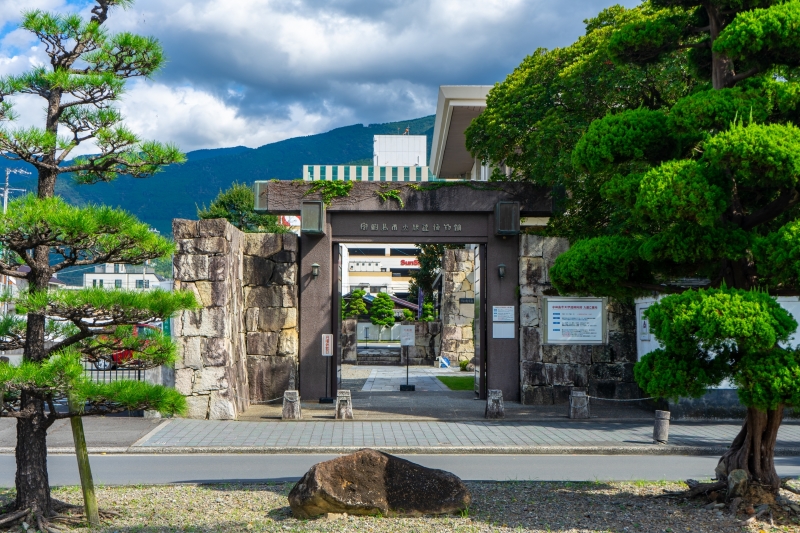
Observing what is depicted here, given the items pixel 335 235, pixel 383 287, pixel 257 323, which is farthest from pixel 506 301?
pixel 383 287

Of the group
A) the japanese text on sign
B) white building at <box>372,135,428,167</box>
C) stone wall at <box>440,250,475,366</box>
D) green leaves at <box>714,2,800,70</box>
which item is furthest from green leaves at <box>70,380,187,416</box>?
white building at <box>372,135,428,167</box>

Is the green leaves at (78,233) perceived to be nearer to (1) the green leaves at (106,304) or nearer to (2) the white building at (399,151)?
(1) the green leaves at (106,304)

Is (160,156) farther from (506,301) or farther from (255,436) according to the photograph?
(506,301)

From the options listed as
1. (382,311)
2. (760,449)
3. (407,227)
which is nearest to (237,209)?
(382,311)

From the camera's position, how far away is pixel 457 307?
32.7m

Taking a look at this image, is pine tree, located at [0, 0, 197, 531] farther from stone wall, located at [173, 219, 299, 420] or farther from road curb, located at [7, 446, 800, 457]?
stone wall, located at [173, 219, 299, 420]

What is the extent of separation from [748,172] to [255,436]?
9.30 metres

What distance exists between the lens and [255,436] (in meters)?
13.1

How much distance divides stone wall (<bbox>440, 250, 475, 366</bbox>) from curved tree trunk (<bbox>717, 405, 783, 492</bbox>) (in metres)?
24.8

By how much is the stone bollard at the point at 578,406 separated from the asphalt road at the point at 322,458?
339cm

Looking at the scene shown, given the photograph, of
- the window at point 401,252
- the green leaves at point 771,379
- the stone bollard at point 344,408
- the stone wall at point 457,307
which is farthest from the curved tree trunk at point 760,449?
the window at point 401,252

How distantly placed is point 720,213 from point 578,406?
9073 mm

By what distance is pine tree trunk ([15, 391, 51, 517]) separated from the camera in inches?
262

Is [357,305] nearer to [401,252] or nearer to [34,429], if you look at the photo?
[34,429]
